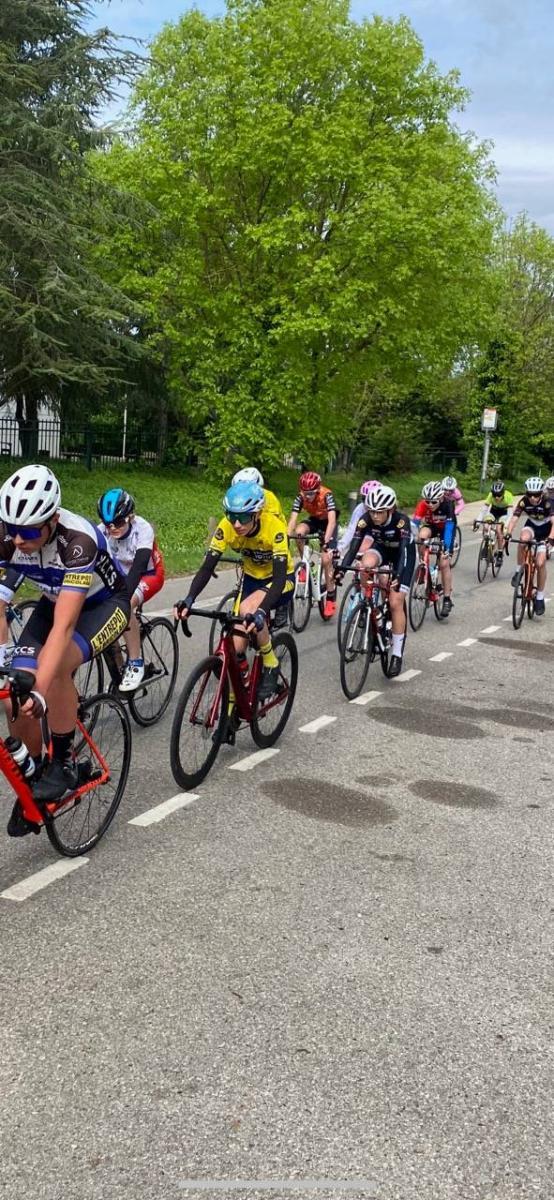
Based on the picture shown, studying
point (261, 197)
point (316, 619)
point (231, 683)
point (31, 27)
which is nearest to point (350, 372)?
point (261, 197)

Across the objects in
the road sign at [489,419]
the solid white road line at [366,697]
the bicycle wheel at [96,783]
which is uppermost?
the road sign at [489,419]

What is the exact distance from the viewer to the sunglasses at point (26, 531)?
4609mm

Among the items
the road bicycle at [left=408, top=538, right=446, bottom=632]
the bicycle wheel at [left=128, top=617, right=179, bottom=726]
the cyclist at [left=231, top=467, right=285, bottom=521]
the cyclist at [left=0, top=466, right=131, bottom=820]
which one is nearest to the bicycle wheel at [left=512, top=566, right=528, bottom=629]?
the road bicycle at [left=408, top=538, right=446, bottom=632]

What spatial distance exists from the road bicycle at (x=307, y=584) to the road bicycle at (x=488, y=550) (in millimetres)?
6788

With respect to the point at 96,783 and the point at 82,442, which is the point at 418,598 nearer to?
the point at 96,783

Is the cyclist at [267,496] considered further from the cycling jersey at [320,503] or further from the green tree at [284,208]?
the green tree at [284,208]

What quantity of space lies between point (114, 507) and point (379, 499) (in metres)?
3.03

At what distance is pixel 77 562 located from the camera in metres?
4.75

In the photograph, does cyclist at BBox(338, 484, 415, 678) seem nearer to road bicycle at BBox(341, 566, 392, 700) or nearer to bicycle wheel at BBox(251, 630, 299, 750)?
road bicycle at BBox(341, 566, 392, 700)

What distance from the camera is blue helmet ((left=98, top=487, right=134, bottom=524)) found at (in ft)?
24.0

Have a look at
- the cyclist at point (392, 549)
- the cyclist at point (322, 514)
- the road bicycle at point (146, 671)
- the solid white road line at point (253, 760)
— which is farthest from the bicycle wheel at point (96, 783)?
the cyclist at point (322, 514)

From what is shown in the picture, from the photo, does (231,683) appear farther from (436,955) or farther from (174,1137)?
(174,1137)

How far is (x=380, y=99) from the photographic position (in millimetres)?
28734

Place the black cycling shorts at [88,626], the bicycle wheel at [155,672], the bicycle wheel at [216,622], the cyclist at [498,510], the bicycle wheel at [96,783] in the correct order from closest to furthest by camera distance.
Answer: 1. the bicycle wheel at [96,783]
2. the black cycling shorts at [88,626]
3. the bicycle wheel at [155,672]
4. the bicycle wheel at [216,622]
5. the cyclist at [498,510]
